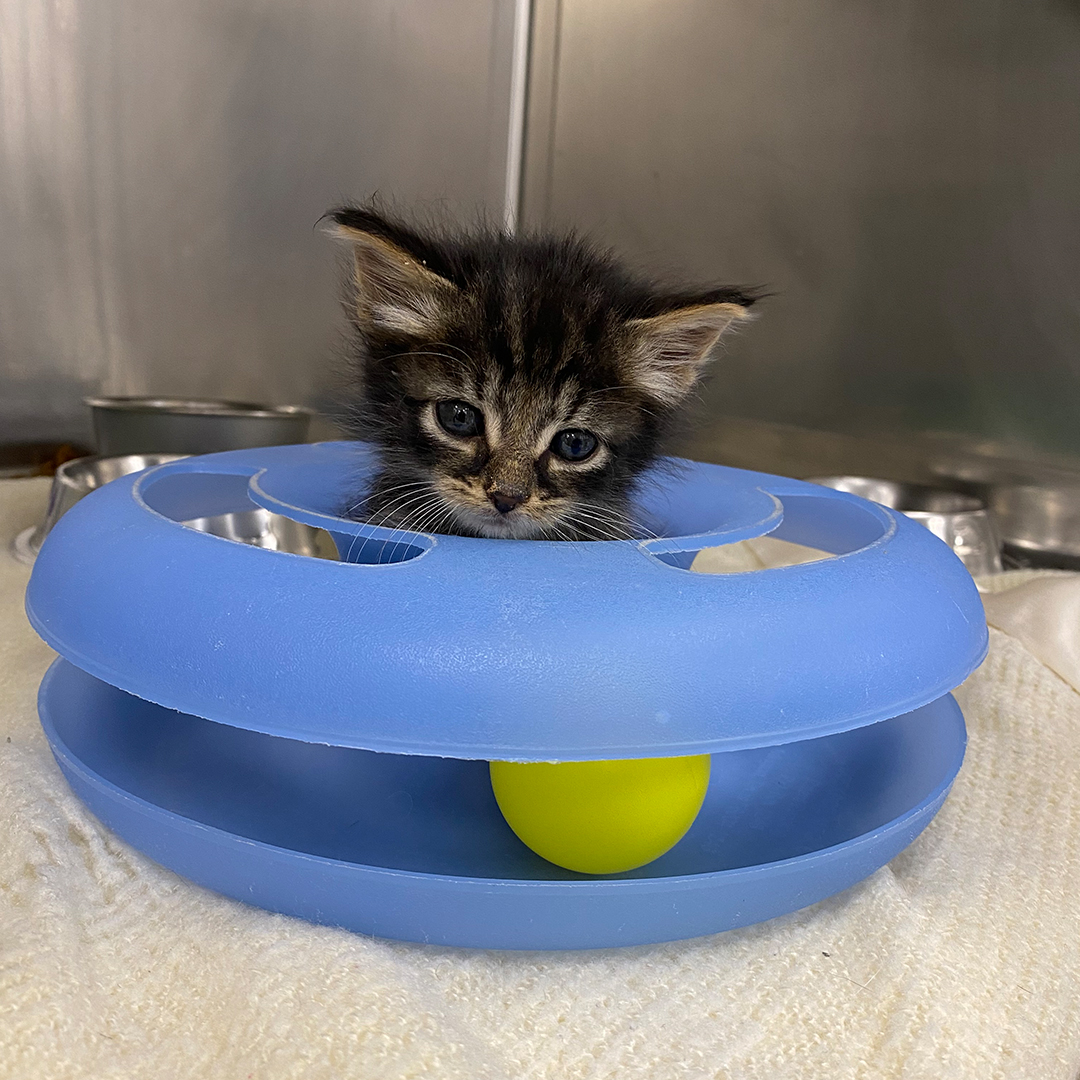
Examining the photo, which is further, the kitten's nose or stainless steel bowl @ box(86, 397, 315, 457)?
stainless steel bowl @ box(86, 397, 315, 457)

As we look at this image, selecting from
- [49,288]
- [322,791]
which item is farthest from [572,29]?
[322,791]

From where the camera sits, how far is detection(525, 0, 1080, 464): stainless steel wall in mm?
2311

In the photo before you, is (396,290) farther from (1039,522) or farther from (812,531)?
(1039,522)

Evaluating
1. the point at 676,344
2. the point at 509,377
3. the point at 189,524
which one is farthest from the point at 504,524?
the point at 189,524

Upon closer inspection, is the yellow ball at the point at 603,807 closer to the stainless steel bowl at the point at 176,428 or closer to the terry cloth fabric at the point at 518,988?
the terry cloth fabric at the point at 518,988

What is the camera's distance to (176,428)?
248cm

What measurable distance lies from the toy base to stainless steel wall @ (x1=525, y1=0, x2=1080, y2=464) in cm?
128

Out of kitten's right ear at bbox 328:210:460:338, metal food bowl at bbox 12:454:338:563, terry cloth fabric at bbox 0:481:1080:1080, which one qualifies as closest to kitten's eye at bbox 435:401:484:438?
kitten's right ear at bbox 328:210:460:338

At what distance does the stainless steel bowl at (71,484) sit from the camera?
206cm

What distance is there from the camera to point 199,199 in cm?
268

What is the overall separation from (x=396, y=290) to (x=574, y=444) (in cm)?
33

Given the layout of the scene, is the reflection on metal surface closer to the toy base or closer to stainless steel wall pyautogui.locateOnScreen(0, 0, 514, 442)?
stainless steel wall pyautogui.locateOnScreen(0, 0, 514, 442)

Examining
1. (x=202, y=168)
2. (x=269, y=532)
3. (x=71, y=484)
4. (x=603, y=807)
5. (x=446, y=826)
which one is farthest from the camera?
(x=202, y=168)

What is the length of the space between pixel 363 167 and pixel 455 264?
1.82 meters
